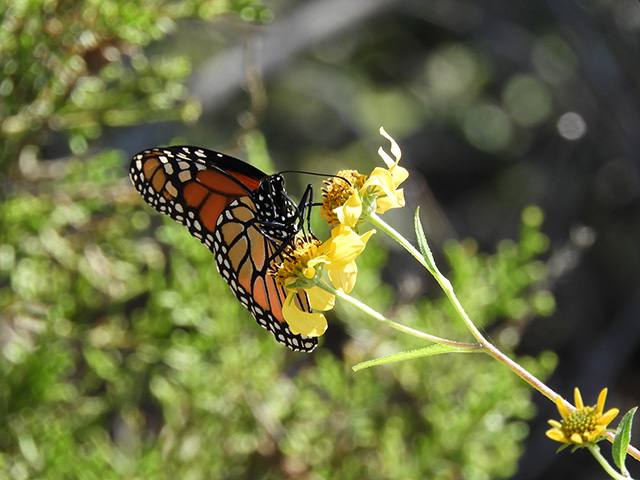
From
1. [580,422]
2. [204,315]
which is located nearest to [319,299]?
[580,422]

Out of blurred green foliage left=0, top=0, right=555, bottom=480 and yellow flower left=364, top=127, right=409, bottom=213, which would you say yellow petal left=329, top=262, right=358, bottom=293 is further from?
blurred green foliage left=0, top=0, right=555, bottom=480

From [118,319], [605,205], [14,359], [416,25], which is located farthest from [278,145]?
[14,359]

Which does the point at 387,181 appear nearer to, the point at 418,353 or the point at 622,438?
the point at 418,353

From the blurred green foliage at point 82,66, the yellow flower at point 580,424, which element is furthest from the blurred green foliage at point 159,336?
the yellow flower at point 580,424

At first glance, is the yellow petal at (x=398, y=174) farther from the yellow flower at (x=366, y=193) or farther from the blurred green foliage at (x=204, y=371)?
the blurred green foliage at (x=204, y=371)

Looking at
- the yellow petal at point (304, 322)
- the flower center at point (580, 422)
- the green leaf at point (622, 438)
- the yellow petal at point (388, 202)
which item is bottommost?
the yellow petal at point (304, 322)

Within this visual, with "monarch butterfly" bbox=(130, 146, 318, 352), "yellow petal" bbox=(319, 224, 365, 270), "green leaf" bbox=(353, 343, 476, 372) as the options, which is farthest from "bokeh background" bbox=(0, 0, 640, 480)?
"green leaf" bbox=(353, 343, 476, 372)
